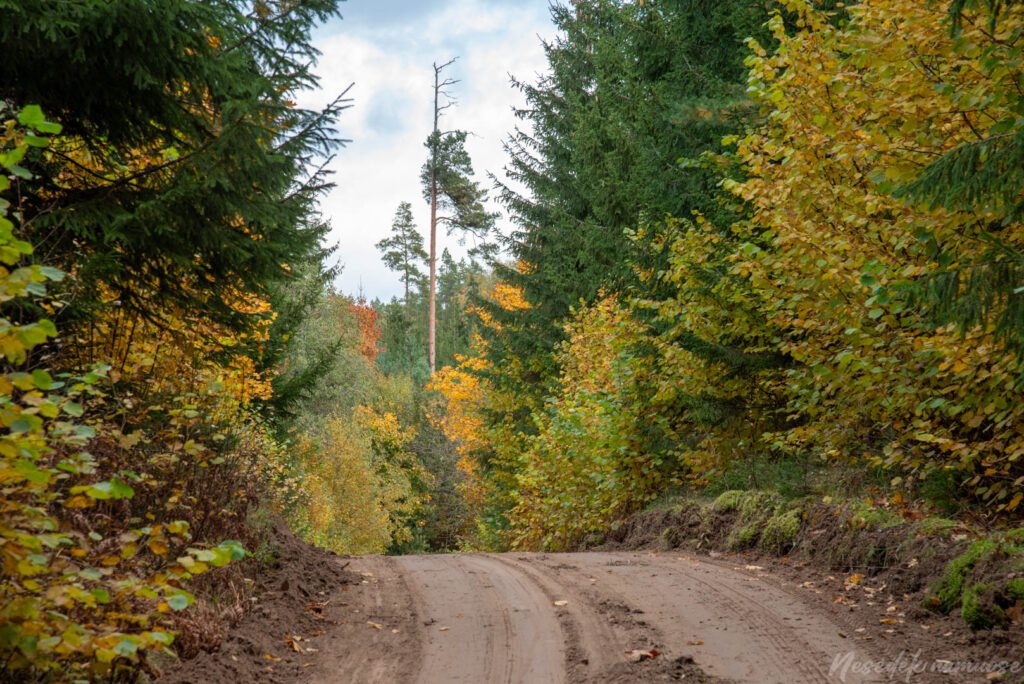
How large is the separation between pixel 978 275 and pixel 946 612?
286cm

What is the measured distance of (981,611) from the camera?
5.62 meters

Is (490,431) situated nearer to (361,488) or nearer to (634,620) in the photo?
(361,488)

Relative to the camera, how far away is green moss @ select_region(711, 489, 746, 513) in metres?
11.0

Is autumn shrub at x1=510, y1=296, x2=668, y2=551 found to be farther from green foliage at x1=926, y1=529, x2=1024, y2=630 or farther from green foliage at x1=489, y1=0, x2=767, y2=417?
green foliage at x1=926, y1=529, x2=1024, y2=630

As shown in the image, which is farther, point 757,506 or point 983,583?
point 757,506

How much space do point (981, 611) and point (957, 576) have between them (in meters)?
0.55

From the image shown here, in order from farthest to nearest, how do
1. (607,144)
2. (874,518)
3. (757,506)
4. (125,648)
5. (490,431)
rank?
1. (490,431)
2. (607,144)
3. (757,506)
4. (874,518)
5. (125,648)

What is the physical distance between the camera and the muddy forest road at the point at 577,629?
5.21m

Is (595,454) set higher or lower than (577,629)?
higher

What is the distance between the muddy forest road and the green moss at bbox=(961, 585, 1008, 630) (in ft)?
2.96

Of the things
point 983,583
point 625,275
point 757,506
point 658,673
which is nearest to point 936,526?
point 983,583

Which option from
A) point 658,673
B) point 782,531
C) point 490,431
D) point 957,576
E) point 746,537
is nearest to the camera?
point 658,673

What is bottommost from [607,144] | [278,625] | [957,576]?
[278,625]

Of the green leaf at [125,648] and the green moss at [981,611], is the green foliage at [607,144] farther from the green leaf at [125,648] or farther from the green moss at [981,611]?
the green leaf at [125,648]
